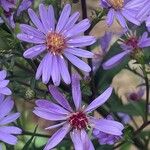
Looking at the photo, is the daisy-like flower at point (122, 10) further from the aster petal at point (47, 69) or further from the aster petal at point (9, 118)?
the aster petal at point (9, 118)

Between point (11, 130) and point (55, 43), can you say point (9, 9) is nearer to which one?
point (55, 43)

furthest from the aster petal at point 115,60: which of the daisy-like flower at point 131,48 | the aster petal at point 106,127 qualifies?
the aster petal at point 106,127

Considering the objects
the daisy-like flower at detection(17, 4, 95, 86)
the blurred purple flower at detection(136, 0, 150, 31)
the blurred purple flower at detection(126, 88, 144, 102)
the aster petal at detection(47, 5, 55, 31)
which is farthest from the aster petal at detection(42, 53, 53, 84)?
the blurred purple flower at detection(126, 88, 144, 102)

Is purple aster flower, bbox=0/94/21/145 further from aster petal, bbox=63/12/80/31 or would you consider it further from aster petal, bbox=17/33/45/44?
aster petal, bbox=63/12/80/31

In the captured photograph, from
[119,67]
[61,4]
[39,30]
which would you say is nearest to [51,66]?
[39,30]

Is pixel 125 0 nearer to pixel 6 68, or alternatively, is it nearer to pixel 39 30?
pixel 39 30

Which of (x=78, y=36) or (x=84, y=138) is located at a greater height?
(x=78, y=36)
